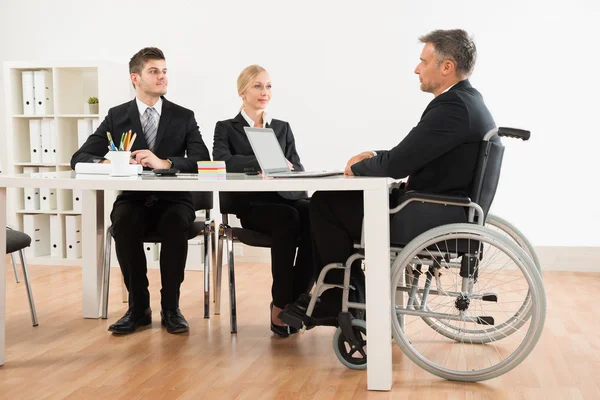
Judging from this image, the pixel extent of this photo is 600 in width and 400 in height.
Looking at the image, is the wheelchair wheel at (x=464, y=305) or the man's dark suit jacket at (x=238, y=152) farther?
the man's dark suit jacket at (x=238, y=152)

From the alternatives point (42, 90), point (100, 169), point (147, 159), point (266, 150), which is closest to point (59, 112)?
point (42, 90)

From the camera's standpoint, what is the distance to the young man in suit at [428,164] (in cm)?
255

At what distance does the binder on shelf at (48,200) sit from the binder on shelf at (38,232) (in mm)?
90

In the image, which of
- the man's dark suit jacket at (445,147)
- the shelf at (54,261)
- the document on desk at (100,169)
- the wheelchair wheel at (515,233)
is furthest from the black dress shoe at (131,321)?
the shelf at (54,261)

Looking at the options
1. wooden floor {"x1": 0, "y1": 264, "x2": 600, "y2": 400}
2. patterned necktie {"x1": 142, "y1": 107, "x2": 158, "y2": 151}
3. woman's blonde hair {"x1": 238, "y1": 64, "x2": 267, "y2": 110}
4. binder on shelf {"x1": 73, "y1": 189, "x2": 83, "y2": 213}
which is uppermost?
woman's blonde hair {"x1": 238, "y1": 64, "x2": 267, "y2": 110}

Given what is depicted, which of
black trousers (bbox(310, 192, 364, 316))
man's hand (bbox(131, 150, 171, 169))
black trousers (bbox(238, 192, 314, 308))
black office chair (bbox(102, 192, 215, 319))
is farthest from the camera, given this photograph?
black office chair (bbox(102, 192, 215, 319))

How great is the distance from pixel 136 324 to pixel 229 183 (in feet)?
3.88

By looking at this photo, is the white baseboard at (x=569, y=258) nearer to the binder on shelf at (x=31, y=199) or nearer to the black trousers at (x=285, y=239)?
the black trousers at (x=285, y=239)

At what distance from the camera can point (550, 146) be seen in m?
5.12

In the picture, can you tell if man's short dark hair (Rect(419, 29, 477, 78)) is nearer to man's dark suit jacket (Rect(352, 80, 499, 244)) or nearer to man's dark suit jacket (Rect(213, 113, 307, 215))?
man's dark suit jacket (Rect(352, 80, 499, 244))

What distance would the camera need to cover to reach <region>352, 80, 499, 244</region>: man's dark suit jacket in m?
2.54

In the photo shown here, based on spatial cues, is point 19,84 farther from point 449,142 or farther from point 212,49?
point 449,142

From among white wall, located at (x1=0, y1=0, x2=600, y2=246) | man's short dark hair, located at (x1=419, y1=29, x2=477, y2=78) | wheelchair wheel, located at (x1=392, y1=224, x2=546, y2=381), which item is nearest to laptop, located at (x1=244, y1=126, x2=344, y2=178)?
wheelchair wheel, located at (x1=392, y1=224, x2=546, y2=381)

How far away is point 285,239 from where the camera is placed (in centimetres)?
319
